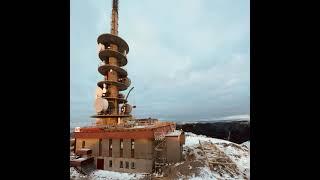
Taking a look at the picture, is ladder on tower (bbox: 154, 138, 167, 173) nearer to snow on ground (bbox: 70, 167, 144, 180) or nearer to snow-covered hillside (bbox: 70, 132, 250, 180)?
snow-covered hillside (bbox: 70, 132, 250, 180)

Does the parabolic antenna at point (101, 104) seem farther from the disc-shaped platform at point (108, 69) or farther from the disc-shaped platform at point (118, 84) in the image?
the disc-shaped platform at point (108, 69)

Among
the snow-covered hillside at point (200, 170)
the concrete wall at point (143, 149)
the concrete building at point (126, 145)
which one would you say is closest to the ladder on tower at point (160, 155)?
the concrete building at point (126, 145)

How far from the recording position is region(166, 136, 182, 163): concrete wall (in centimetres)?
2233

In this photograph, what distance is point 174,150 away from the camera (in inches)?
884

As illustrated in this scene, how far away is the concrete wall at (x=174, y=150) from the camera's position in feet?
73.3

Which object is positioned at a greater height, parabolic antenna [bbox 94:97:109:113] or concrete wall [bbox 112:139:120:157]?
parabolic antenna [bbox 94:97:109:113]

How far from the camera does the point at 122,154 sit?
70.9 ft

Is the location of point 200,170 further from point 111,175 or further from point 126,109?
point 126,109

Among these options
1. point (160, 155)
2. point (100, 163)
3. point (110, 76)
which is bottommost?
point (100, 163)

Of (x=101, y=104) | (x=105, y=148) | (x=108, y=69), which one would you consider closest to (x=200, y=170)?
(x=105, y=148)

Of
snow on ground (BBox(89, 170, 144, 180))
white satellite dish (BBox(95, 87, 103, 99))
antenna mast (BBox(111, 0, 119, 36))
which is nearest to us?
snow on ground (BBox(89, 170, 144, 180))

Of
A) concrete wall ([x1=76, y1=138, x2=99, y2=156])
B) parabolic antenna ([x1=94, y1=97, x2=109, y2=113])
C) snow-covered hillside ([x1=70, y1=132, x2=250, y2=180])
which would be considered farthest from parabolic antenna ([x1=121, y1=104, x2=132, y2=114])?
snow-covered hillside ([x1=70, y1=132, x2=250, y2=180])
